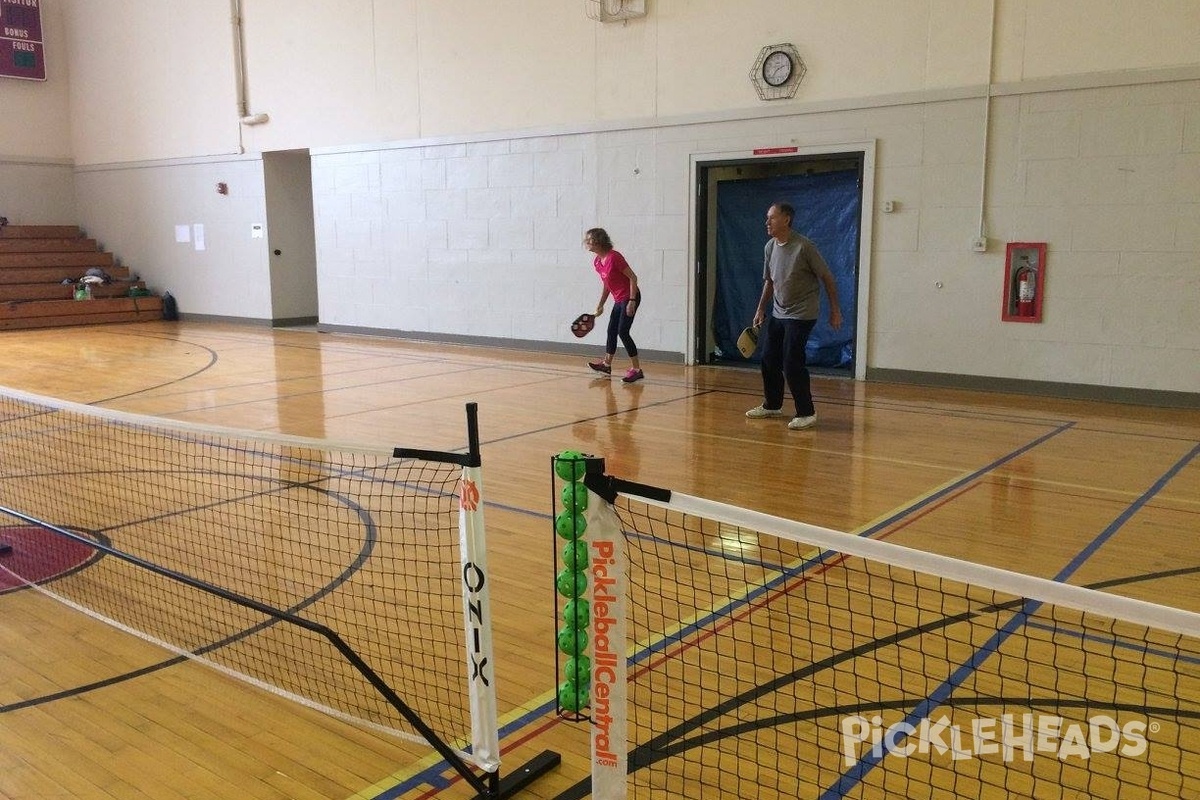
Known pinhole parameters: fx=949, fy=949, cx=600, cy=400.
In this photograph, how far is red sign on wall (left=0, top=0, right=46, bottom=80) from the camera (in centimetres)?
1938

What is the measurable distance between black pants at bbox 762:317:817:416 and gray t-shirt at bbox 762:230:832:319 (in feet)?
0.34

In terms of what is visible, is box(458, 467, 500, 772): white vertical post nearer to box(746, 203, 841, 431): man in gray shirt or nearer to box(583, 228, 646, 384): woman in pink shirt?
box(746, 203, 841, 431): man in gray shirt

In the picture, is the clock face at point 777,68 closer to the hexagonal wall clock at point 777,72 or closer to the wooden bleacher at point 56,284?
the hexagonal wall clock at point 777,72

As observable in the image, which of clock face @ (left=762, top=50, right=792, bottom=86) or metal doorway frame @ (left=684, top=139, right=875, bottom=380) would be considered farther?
clock face @ (left=762, top=50, right=792, bottom=86)

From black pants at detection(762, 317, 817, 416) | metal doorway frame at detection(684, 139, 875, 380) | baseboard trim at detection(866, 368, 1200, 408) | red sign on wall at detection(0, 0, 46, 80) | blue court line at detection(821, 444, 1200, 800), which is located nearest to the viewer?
blue court line at detection(821, 444, 1200, 800)

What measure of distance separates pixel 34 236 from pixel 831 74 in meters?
17.0

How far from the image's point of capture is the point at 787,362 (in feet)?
25.5

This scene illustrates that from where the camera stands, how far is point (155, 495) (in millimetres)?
5906

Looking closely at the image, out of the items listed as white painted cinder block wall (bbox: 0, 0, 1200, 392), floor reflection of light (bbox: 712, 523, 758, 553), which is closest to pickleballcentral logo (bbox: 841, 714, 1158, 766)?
floor reflection of light (bbox: 712, 523, 758, 553)

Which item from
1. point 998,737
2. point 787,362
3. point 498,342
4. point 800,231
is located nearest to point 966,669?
point 998,737

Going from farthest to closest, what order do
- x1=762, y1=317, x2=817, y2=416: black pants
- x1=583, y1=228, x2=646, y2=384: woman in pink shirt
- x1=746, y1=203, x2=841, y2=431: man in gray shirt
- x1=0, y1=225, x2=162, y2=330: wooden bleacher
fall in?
x1=0, y1=225, x2=162, y2=330: wooden bleacher, x1=583, y1=228, x2=646, y2=384: woman in pink shirt, x1=762, y1=317, x2=817, y2=416: black pants, x1=746, y1=203, x2=841, y2=431: man in gray shirt

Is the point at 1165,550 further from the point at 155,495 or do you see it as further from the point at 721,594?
the point at 155,495

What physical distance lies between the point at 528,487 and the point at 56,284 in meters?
16.9

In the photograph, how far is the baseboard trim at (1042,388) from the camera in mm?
9141
